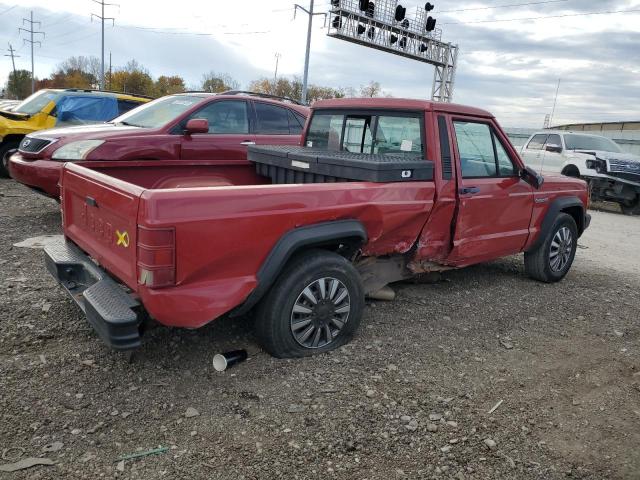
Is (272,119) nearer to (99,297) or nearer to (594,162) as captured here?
(99,297)

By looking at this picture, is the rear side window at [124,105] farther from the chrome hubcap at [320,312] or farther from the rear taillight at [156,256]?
the rear taillight at [156,256]

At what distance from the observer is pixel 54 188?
6.10m

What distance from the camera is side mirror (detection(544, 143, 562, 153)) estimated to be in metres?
13.7

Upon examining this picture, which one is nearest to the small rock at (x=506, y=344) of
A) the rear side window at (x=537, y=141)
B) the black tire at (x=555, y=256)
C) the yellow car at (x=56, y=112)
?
the black tire at (x=555, y=256)

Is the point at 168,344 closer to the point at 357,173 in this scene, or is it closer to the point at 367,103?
the point at 357,173

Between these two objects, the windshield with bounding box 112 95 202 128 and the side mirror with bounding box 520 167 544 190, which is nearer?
the side mirror with bounding box 520 167 544 190

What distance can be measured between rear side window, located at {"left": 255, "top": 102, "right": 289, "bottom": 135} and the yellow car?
4373 millimetres

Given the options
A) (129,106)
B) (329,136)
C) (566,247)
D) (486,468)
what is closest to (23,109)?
(129,106)

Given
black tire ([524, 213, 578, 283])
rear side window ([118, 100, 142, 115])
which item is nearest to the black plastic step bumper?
black tire ([524, 213, 578, 283])

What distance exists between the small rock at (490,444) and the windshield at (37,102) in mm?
10217

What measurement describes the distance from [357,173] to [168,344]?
182 cm

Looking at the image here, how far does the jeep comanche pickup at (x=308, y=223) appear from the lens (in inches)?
110

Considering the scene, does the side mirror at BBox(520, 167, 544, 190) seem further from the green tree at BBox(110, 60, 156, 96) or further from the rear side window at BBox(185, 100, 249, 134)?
the green tree at BBox(110, 60, 156, 96)

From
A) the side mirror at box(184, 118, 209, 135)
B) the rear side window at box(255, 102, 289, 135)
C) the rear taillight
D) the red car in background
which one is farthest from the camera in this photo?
the rear side window at box(255, 102, 289, 135)
